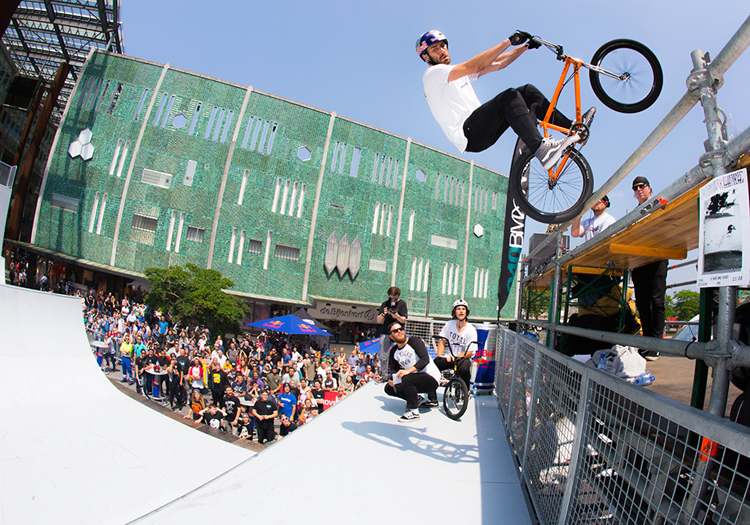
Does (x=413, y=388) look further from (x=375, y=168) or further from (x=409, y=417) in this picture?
(x=375, y=168)

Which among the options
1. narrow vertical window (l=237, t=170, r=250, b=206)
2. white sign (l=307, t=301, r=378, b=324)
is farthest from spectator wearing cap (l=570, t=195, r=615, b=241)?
narrow vertical window (l=237, t=170, r=250, b=206)

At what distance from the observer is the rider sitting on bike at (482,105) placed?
10.1 ft

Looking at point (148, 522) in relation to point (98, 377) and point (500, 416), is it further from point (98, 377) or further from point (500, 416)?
point (98, 377)

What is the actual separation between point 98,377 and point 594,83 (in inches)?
304

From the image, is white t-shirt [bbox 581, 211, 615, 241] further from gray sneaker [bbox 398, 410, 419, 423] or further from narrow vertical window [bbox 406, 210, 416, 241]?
narrow vertical window [bbox 406, 210, 416, 241]

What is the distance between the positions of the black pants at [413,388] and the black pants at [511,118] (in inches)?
104

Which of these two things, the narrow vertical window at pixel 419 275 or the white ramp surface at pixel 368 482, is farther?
the narrow vertical window at pixel 419 275

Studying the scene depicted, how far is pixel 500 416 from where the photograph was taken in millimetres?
4844

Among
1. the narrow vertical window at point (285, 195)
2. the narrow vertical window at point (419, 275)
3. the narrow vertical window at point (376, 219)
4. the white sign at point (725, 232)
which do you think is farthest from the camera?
the narrow vertical window at point (419, 275)

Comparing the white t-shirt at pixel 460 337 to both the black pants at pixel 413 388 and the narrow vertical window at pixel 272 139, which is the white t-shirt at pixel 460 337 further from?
the narrow vertical window at pixel 272 139

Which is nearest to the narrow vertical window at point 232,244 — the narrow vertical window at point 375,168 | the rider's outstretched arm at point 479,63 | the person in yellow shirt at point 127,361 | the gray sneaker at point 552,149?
the narrow vertical window at point 375,168

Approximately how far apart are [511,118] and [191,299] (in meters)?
22.6

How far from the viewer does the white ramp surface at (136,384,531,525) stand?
229 centimetres

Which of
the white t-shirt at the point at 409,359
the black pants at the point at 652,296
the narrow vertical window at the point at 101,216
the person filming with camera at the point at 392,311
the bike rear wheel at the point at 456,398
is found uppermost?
the narrow vertical window at the point at 101,216
